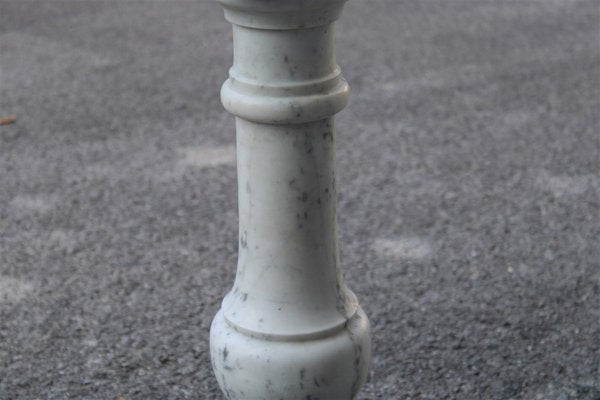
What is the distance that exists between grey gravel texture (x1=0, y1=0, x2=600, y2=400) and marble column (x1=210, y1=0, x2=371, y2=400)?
683 millimetres

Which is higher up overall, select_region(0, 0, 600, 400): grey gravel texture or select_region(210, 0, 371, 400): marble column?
select_region(210, 0, 371, 400): marble column

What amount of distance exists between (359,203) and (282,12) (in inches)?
74.1

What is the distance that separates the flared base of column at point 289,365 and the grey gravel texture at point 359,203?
0.66 meters

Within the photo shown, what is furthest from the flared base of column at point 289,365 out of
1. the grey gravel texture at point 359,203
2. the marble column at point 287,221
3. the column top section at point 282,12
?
the grey gravel texture at point 359,203

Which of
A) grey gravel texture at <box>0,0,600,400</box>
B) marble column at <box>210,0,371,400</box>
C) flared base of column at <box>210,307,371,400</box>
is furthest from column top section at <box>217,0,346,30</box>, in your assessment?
grey gravel texture at <box>0,0,600,400</box>

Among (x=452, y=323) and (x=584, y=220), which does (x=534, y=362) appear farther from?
(x=584, y=220)

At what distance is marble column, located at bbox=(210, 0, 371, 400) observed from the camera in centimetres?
146

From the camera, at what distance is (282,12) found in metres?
1.42

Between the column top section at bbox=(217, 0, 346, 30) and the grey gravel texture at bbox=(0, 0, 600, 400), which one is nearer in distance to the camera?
the column top section at bbox=(217, 0, 346, 30)

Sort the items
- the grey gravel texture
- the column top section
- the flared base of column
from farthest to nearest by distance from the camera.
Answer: the grey gravel texture → the flared base of column → the column top section

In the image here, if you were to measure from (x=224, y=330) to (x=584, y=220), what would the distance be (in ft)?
5.89

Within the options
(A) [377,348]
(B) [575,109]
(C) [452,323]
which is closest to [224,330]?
(A) [377,348]

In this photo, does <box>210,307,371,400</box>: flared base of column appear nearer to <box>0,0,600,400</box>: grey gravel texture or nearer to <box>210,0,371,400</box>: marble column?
<box>210,0,371,400</box>: marble column

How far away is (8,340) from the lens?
246cm
